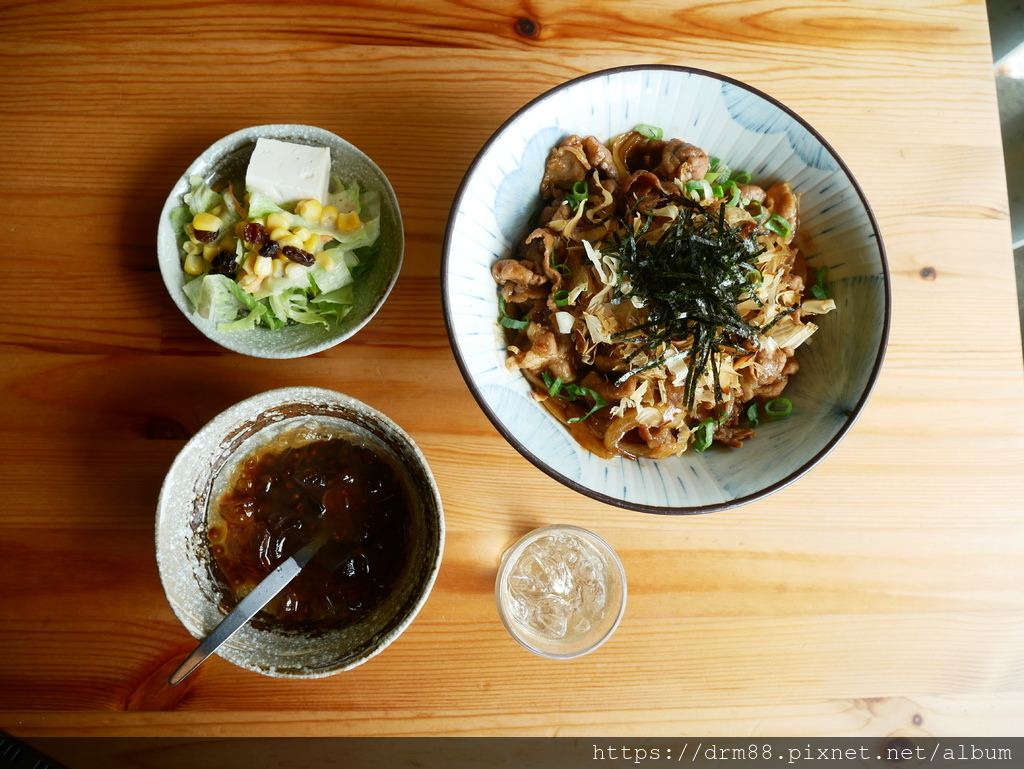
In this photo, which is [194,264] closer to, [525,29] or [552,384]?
[552,384]

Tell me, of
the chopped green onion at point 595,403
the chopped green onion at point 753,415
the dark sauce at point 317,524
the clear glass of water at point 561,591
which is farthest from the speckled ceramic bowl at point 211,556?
the chopped green onion at point 753,415

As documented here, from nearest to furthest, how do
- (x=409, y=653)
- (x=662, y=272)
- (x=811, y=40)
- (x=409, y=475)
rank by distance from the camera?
(x=662, y=272), (x=409, y=475), (x=409, y=653), (x=811, y=40)

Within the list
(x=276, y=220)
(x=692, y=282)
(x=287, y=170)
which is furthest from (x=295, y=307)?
(x=692, y=282)

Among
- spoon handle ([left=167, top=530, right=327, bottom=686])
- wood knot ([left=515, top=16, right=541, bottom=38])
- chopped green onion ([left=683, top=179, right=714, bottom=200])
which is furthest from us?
wood knot ([left=515, top=16, right=541, bottom=38])

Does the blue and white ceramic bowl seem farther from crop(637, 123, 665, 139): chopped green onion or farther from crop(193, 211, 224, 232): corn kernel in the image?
crop(193, 211, 224, 232): corn kernel

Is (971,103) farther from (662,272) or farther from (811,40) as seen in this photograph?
(662,272)

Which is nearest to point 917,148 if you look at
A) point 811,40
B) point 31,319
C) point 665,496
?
point 811,40

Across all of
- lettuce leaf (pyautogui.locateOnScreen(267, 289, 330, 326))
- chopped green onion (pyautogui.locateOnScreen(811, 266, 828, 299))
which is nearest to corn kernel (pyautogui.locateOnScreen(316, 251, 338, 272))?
lettuce leaf (pyautogui.locateOnScreen(267, 289, 330, 326))
